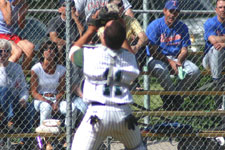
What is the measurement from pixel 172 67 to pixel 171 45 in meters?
0.33

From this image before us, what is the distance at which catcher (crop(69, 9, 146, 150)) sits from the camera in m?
4.88

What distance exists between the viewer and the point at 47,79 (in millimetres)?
6867

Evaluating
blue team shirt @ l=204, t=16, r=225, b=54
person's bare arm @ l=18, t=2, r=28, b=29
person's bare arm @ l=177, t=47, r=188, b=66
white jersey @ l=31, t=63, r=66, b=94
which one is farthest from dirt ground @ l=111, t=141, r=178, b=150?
person's bare arm @ l=18, t=2, r=28, b=29

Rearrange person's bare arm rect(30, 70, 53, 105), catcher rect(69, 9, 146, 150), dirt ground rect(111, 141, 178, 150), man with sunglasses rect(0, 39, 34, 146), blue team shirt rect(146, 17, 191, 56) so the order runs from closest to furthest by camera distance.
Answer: catcher rect(69, 9, 146, 150)
man with sunglasses rect(0, 39, 34, 146)
person's bare arm rect(30, 70, 53, 105)
blue team shirt rect(146, 17, 191, 56)
dirt ground rect(111, 141, 178, 150)

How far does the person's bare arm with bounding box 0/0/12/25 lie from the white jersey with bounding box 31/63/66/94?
70 cm

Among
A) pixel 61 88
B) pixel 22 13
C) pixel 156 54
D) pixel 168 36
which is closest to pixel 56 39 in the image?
pixel 22 13

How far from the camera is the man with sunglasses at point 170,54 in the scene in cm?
718

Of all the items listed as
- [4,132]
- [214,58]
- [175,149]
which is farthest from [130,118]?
[175,149]

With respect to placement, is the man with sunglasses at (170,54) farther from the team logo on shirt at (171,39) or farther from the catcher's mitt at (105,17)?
the catcher's mitt at (105,17)

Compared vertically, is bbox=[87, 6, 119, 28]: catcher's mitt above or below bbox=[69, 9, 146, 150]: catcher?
above

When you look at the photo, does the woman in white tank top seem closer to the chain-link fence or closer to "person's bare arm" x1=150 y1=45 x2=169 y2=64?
the chain-link fence

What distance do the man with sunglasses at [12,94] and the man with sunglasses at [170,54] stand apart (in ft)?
5.73

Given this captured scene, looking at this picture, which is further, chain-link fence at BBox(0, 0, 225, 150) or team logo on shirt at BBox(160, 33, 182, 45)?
team logo on shirt at BBox(160, 33, 182, 45)

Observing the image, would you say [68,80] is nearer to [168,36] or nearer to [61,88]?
[61,88]
